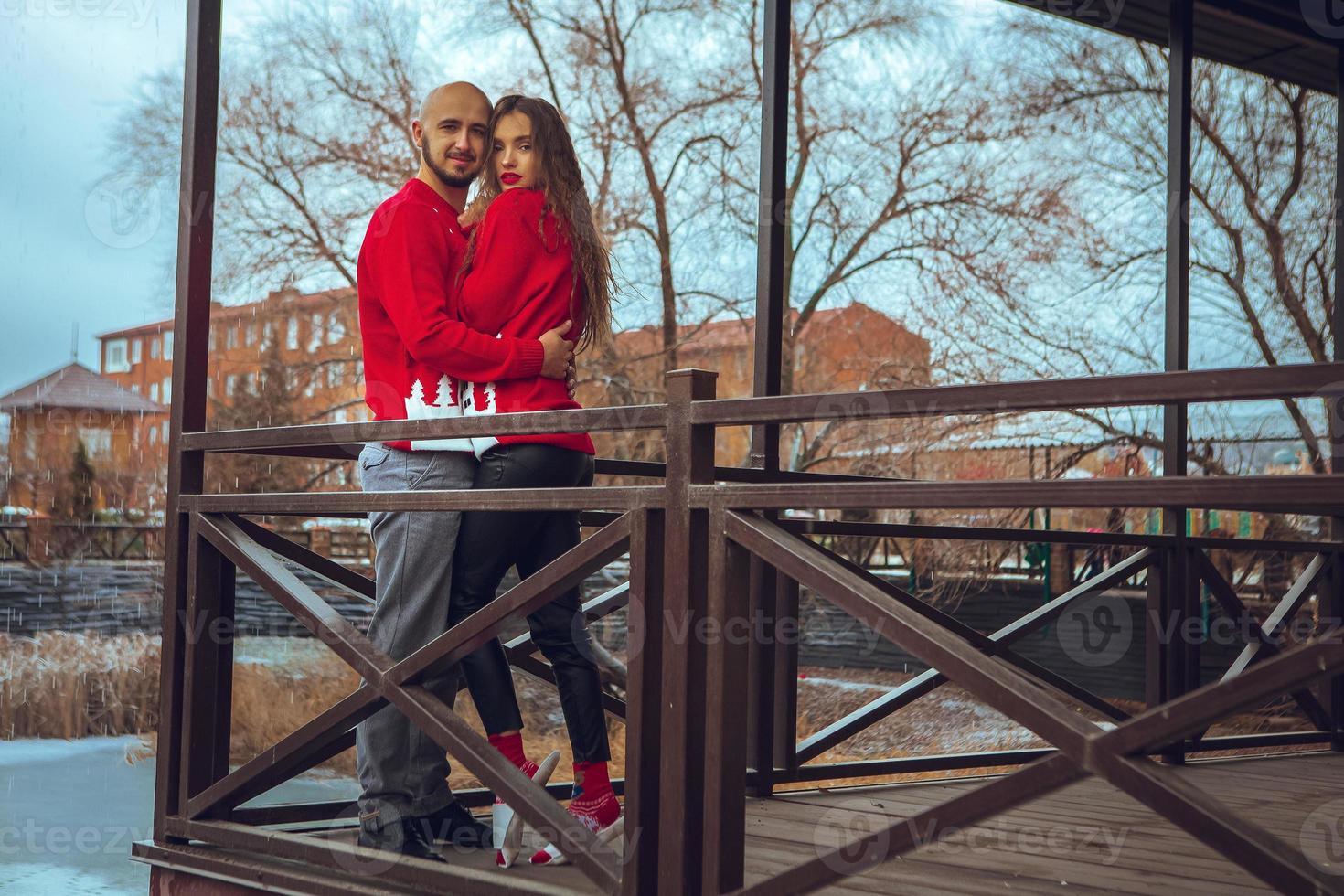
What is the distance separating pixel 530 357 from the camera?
2.15m

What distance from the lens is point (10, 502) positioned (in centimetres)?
1333

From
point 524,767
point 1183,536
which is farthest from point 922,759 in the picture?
point 524,767

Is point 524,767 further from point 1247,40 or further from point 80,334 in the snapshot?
point 80,334

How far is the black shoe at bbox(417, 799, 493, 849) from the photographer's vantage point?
2271 mm
